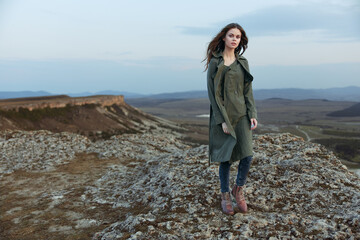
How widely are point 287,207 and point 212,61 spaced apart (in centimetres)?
398

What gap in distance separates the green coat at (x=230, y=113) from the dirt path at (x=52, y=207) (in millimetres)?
3532

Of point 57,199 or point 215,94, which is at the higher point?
point 215,94

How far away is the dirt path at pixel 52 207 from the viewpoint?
6527 millimetres

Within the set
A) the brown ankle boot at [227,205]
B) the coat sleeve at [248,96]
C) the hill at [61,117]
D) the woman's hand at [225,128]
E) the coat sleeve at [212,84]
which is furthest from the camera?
the hill at [61,117]

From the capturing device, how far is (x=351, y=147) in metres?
69.9

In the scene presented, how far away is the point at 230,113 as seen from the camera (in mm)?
5648

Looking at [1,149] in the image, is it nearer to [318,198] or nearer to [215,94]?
[215,94]

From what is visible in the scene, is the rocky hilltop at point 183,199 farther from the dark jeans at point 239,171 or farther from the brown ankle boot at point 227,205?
the dark jeans at point 239,171

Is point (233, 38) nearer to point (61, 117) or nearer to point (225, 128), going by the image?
point (225, 128)

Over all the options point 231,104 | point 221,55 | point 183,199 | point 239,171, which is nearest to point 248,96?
point 231,104

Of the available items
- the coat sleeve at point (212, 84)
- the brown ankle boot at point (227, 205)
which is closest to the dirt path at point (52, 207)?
the brown ankle boot at point (227, 205)

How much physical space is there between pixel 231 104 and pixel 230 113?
0.63 ft

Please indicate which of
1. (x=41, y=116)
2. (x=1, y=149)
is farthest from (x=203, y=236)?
(x=41, y=116)

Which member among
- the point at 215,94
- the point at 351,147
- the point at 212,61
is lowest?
the point at 351,147
